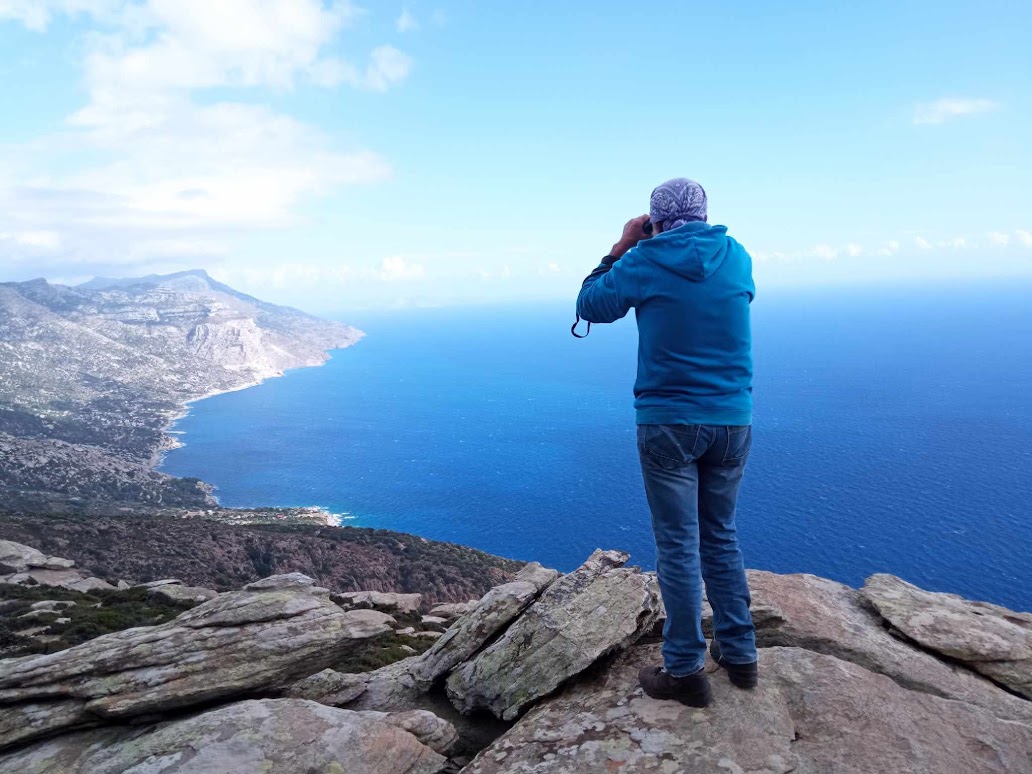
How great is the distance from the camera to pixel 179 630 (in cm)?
868

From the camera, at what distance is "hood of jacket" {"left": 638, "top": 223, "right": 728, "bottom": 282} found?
4945mm

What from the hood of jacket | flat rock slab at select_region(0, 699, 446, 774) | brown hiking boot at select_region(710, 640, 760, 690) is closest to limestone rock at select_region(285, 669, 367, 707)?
flat rock slab at select_region(0, 699, 446, 774)

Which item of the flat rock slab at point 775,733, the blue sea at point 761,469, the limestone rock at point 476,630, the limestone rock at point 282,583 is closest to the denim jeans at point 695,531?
the flat rock slab at point 775,733

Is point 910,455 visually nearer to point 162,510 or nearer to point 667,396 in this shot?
point 667,396

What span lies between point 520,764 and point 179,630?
6.16 meters

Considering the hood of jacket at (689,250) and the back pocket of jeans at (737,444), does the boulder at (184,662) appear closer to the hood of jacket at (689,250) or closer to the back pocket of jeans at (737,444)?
the back pocket of jeans at (737,444)

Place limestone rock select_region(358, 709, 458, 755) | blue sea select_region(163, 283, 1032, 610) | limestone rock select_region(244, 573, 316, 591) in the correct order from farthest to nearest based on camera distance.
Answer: blue sea select_region(163, 283, 1032, 610)
limestone rock select_region(244, 573, 316, 591)
limestone rock select_region(358, 709, 458, 755)

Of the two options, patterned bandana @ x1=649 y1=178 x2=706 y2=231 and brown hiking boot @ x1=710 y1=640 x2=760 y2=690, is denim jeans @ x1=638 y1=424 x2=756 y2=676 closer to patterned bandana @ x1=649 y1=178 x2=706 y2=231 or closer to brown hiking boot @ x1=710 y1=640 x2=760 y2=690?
brown hiking boot @ x1=710 y1=640 x2=760 y2=690

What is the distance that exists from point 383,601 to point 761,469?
88.1 metres

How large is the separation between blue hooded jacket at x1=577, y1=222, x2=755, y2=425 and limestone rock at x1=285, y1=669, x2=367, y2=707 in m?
6.43

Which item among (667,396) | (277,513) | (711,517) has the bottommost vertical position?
(277,513)

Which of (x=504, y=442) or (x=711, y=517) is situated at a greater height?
(x=711, y=517)

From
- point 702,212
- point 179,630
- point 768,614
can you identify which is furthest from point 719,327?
point 179,630

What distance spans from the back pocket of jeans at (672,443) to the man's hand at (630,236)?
5.95 feet
